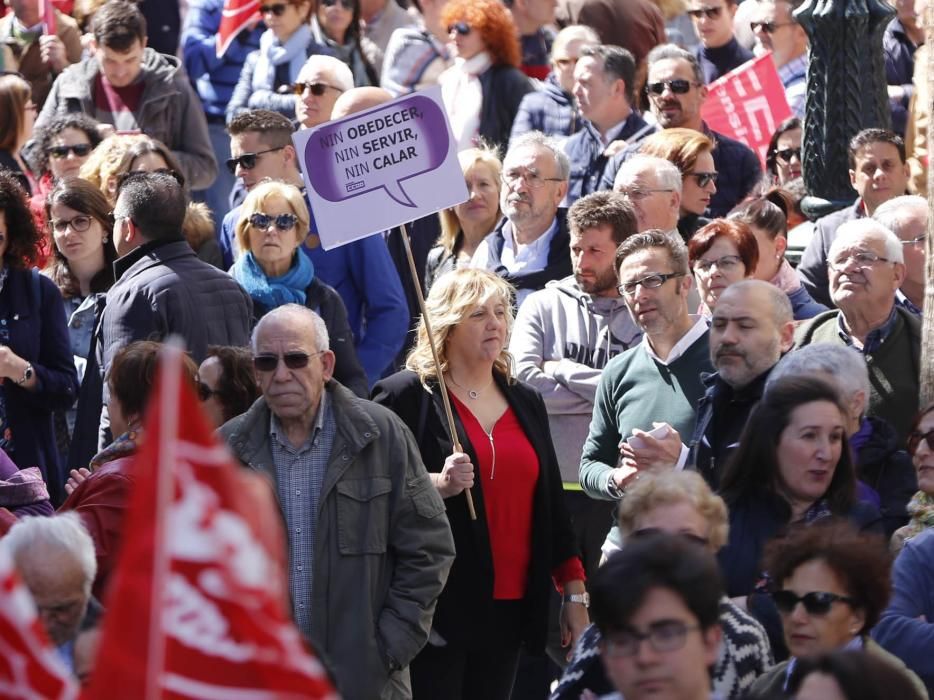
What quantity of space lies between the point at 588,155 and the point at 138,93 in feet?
9.57

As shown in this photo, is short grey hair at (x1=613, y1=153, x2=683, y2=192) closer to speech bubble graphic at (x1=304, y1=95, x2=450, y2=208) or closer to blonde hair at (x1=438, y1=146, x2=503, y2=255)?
blonde hair at (x1=438, y1=146, x2=503, y2=255)

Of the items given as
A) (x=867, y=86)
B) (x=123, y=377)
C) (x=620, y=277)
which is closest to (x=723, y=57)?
(x=867, y=86)

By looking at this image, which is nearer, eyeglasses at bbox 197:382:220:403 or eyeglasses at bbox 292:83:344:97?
eyeglasses at bbox 197:382:220:403

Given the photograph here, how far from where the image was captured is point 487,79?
11469 millimetres

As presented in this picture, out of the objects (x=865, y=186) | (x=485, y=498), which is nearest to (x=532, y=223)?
(x=865, y=186)

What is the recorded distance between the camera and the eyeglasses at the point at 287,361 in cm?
636

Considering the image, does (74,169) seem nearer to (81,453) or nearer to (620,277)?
(81,453)

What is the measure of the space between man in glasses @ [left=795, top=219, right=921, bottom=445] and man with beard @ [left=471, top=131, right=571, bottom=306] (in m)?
1.74

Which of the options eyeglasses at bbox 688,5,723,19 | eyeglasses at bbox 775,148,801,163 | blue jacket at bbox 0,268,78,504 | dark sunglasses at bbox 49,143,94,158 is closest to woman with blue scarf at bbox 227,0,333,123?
dark sunglasses at bbox 49,143,94,158

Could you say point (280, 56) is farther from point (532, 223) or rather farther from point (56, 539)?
point (56, 539)

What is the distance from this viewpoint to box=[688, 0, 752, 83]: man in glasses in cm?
1216

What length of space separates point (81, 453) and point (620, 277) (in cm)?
224

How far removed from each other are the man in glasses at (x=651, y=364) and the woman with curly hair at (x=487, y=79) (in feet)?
13.6

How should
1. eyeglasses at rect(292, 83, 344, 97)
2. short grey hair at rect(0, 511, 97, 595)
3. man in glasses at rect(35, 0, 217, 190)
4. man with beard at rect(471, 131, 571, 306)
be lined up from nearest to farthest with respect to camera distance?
short grey hair at rect(0, 511, 97, 595) < man with beard at rect(471, 131, 571, 306) < eyeglasses at rect(292, 83, 344, 97) < man in glasses at rect(35, 0, 217, 190)
